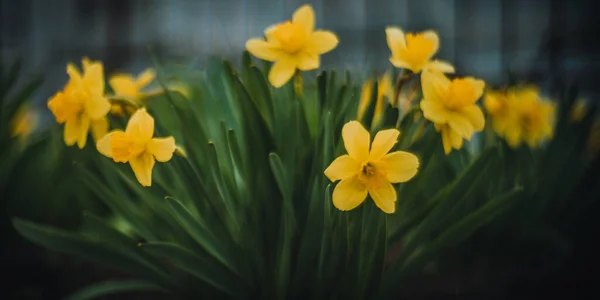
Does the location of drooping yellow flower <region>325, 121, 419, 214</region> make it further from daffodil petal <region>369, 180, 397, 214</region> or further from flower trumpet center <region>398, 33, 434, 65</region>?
flower trumpet center <region>398, 33, 434, 65</region>

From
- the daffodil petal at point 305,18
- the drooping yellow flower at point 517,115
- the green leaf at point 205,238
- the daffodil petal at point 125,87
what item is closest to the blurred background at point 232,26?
the drooping yellow flower at point 517,115

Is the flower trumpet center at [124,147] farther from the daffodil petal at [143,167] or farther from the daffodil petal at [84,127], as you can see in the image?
the daffodil petal at [84,127]

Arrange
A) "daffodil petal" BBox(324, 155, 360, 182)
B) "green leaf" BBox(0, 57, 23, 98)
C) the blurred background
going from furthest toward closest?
the blurred background, "green leaf" BBox(0, 57, 23, 98), "daffodil petal" BBox(324, 155, 360, 182)

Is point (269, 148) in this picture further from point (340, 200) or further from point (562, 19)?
point (562, 19)

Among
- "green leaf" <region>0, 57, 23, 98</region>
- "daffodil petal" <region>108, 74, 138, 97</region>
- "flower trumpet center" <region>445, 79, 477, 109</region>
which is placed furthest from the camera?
"green leaf" <region>0, 57, 23, 98</region>

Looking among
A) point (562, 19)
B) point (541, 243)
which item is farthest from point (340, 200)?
point (562, 19)

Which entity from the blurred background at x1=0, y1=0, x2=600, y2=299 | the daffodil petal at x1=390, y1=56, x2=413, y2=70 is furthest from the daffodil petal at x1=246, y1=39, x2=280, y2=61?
the blurred background at x1=0, y1=0, x2=600, y2=299

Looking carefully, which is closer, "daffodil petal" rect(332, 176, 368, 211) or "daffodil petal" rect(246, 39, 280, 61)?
"daffodil petal" rect(332, 176, 368, 211)
